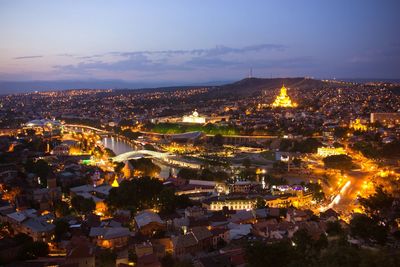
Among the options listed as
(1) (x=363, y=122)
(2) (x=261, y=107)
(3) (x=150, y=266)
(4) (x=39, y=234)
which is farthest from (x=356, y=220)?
(2) (x=261, y=107)

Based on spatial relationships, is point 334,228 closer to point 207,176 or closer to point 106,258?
point 106,258

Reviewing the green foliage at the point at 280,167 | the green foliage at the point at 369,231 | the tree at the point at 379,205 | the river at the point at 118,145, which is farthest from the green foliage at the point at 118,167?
the green foliage at the point at 369,231

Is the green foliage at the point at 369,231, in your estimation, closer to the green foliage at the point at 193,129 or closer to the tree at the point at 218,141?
the tree at the point at 218,141

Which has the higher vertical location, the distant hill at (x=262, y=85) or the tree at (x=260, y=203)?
the distant hill at (x=262, y=85)

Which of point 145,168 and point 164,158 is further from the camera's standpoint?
point 164,158

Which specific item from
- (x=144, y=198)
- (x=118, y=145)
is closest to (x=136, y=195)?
(x=144, y=198)

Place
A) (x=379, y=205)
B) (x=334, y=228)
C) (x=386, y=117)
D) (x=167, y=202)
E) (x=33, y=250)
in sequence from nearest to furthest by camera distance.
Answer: (x=33, y=250) < (x=334, y=228) < (x=379, y=205) < (x=167, y=202) < (x=386, y=117)

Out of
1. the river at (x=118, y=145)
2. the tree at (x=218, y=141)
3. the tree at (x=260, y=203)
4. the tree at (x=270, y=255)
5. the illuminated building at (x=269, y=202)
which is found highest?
the tree at (x=270, y=255)
